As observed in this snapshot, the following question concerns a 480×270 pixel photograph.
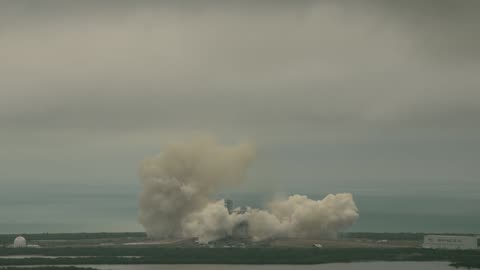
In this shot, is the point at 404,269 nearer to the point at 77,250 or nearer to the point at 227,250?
the point at 227,250

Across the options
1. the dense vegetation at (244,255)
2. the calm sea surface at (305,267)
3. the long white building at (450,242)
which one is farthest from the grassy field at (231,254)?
the long white building at (450,242)

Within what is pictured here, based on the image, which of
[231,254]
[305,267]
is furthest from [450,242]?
[305,267]

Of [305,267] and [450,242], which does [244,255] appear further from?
[450,242]

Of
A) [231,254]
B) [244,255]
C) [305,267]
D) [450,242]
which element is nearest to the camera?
[305,267]

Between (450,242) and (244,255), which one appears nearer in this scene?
(244,255)

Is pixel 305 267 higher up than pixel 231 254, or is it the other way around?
pixel 231 254

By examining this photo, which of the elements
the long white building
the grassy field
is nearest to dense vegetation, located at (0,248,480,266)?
the grassy field
